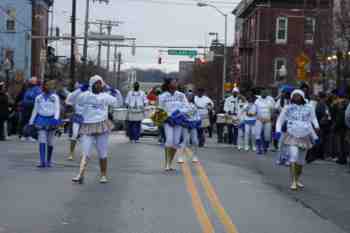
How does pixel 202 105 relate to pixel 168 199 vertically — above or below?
above

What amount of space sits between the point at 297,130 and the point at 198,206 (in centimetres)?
356

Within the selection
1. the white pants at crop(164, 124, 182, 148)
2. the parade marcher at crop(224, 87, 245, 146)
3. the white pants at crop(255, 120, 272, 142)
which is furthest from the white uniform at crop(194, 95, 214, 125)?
the white pants at crop(164, 124, 182, 148)

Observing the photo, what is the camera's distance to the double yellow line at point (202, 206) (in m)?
10.8

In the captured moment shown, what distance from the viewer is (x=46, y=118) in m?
17.2

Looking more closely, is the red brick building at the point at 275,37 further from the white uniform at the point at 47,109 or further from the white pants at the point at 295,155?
the white pants at the point at 295,155

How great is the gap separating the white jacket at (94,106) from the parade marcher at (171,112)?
2735 mm

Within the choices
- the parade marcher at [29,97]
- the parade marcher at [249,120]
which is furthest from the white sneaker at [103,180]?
the parade marcher at [249,120]

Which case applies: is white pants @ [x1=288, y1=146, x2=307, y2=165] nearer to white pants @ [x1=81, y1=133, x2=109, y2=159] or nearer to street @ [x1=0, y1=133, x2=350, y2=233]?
street @ [x1=0, y1=133, x2=350, y2=233]

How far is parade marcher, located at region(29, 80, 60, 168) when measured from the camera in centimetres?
1716

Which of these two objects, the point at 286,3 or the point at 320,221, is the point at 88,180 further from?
the point at 286,3

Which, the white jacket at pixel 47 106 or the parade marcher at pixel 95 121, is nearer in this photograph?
the parade marcher at pixel 95 121

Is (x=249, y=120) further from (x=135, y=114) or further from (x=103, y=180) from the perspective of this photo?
(x=103, y=180)

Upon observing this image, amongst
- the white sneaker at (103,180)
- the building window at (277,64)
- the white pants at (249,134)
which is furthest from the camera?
the building window at (277,64)

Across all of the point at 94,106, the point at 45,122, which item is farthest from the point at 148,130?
the point at 94,106
